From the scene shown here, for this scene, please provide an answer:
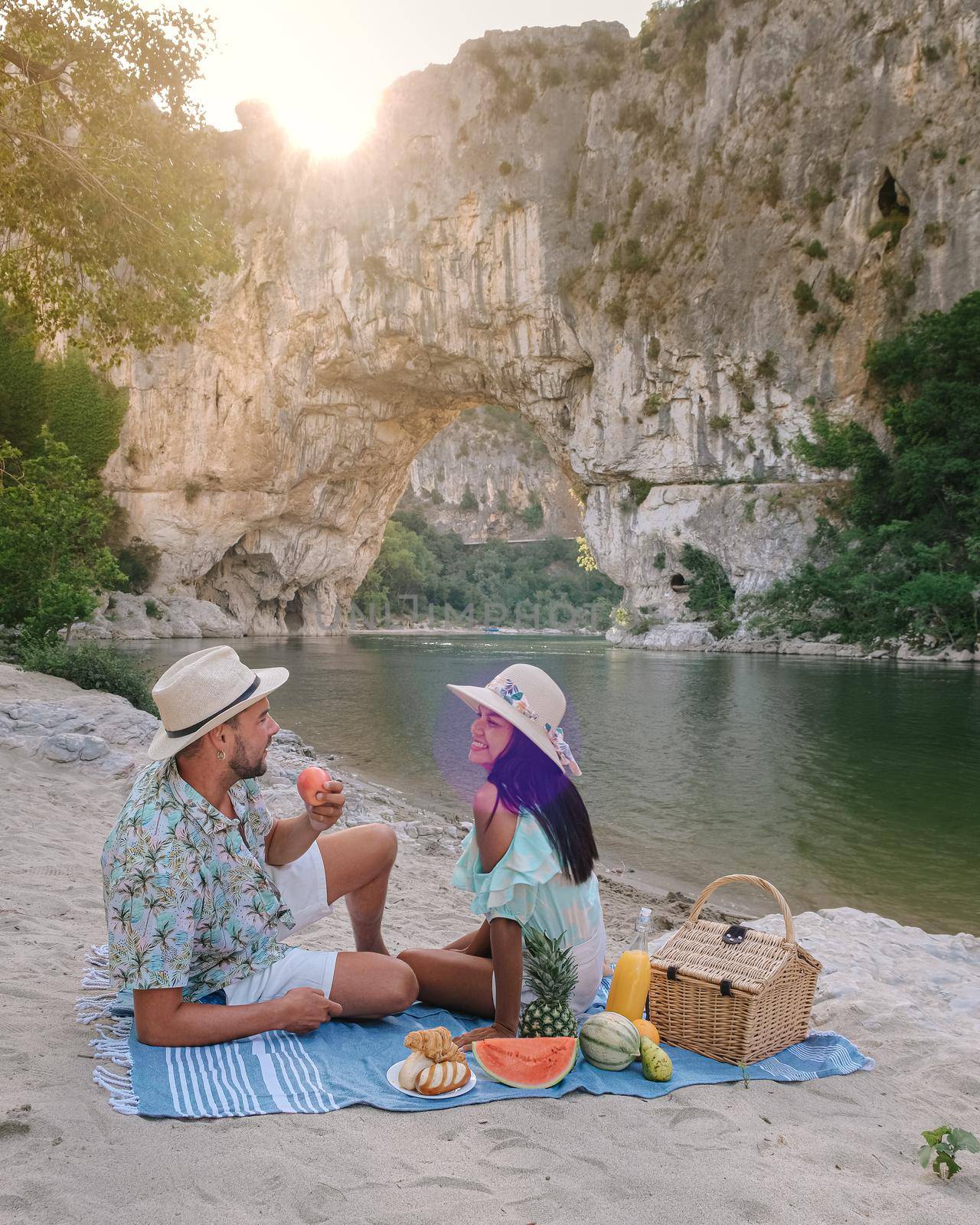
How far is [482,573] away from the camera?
81.5m

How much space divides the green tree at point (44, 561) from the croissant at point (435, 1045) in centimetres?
1301

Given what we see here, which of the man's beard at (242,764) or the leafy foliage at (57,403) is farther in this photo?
the leafy foliage at (57,403)

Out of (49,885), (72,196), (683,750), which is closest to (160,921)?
(49,885)

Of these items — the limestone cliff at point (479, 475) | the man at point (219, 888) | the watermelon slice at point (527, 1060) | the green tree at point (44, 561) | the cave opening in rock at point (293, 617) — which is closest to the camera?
the man at point (219, 888)

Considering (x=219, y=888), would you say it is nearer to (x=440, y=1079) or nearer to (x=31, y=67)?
(x=440, y=1079)

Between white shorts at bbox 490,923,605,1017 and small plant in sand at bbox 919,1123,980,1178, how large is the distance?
3.16 feet

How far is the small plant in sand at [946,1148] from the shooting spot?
6.21 feet

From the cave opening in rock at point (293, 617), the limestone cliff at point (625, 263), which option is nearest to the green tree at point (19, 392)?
the limestone cliff at point (625, 263)

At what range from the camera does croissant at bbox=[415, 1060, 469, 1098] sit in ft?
7.14

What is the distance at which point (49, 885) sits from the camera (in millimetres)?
3943

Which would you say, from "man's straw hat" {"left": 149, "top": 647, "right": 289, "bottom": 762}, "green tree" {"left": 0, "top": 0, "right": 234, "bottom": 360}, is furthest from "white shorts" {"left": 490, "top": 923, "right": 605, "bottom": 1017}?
"green tree" {"left": 0, "top": 0, "right": 234, "bottom": 360}

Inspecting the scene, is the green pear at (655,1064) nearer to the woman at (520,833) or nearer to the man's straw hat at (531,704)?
the woman at (520,833)

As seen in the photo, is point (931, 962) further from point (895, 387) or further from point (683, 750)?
point (895, 387)

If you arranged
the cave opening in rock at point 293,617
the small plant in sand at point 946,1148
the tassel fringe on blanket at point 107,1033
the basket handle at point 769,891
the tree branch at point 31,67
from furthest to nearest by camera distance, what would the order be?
the cave opening in rock at point 293,617 → the tree branch at point 31,67 → the basket handle at point 769,891 → the tassel fringe on blanket at point 107,1033 → the small plant in sand at point 946,1148
